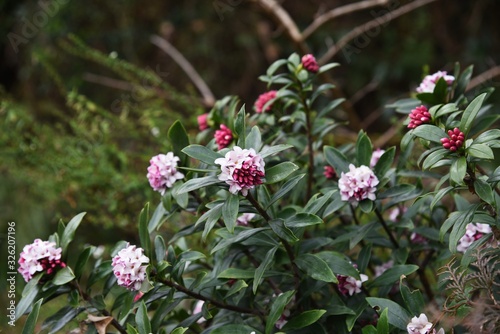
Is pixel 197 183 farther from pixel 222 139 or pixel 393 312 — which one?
pixel 393 312

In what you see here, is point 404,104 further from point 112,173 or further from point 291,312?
point 112,173

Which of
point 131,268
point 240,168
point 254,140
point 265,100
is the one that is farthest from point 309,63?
point 131,268

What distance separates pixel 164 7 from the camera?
4.45 metres

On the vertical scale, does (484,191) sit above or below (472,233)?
above

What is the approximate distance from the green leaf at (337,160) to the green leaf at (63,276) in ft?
1.73

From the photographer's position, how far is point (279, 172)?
3.12 feet

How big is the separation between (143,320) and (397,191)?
522 millimetres

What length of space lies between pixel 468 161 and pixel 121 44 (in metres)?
3.82

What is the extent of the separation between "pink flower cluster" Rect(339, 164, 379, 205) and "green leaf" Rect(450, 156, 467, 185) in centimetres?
19

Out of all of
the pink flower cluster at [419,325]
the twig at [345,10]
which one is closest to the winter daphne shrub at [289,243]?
the pink flower cluster at [419,325]

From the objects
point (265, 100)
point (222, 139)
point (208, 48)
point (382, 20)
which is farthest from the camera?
point (208, 48)

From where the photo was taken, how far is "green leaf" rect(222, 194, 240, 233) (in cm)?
90

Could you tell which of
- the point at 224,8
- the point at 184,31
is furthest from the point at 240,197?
the point at 184,31

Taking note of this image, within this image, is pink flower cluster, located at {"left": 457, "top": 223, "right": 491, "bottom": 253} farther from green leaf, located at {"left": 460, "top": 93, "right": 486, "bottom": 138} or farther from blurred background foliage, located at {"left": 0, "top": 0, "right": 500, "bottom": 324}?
blurred background foliage, located at {"left": 0, "top": 0, "right": 500, "bottom": 324}
